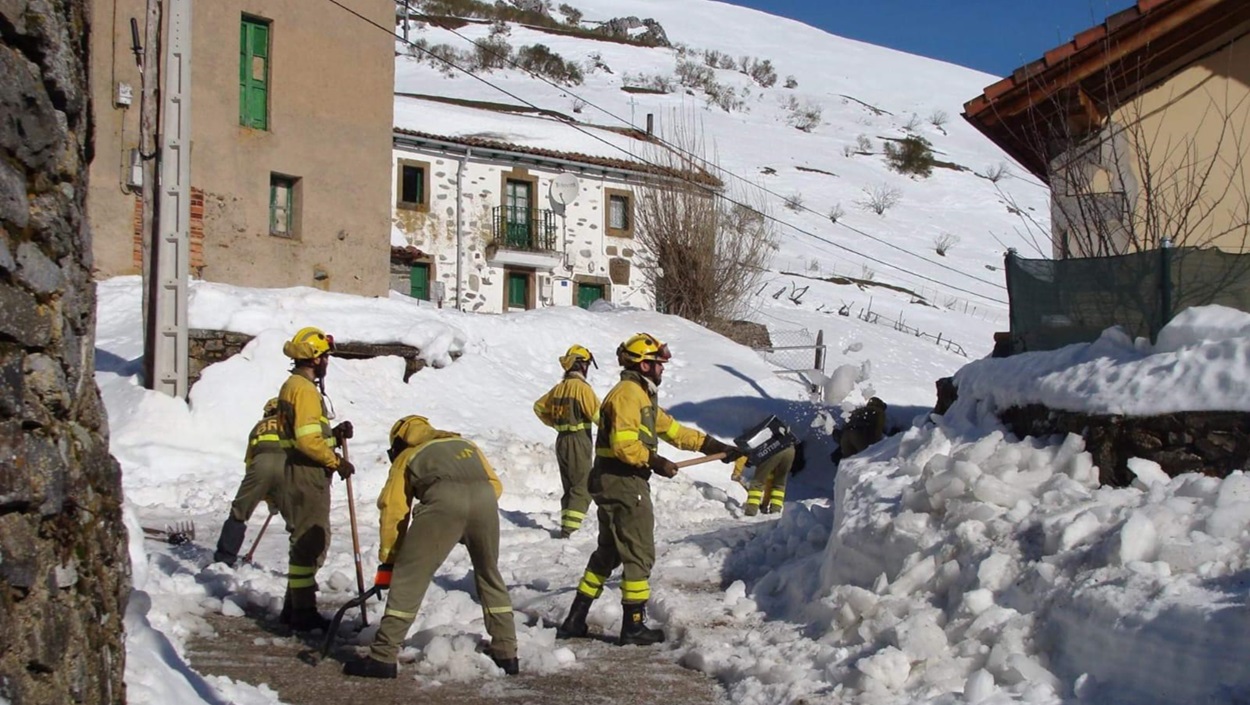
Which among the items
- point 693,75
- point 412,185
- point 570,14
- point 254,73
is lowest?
point 412,185

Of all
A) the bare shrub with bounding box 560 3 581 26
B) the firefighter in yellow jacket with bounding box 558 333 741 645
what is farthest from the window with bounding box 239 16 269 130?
the bare shrub with bounding box 560 3 581 26

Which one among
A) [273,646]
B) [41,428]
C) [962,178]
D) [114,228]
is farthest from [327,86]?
[962,178]

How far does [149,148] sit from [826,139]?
5154 centimetres

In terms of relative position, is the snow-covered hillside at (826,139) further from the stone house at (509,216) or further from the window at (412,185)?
the window at (412,185)

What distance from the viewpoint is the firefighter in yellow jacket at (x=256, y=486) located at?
972 cm

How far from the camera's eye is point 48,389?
3.78 metres

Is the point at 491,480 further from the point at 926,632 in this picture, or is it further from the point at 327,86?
the point at 327,86

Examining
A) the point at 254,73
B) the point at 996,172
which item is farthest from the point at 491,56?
the point at 254,73

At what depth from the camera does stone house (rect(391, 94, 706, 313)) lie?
32.3 metres

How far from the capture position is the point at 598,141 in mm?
36625

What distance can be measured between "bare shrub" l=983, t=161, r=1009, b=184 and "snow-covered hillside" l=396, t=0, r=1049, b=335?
0.24 metres

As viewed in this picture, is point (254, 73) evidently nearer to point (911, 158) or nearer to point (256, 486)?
point (256, 486)

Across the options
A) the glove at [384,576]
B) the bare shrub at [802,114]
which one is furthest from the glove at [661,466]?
the bare shrub at [802,114]

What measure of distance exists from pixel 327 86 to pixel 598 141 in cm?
1418
